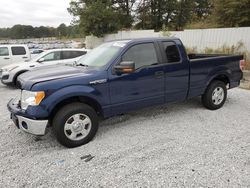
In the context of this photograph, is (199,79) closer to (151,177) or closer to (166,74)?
(166,74)

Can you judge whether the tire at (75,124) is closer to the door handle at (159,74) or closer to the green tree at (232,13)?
the door handle at (159,74)

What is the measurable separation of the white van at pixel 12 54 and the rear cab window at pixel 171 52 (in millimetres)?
8438

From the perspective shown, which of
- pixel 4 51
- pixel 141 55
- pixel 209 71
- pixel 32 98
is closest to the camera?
pixel 32 98

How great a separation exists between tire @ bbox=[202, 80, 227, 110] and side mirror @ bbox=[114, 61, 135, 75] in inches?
91.1

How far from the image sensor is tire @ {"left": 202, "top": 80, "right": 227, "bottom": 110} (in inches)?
212

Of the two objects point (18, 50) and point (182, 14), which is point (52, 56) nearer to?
point (18, 50)

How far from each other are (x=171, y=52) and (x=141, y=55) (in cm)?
74

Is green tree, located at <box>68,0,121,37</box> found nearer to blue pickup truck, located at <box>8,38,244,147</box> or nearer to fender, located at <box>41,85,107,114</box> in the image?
blue pickup truck, located at <box>8,38,244,147</box>

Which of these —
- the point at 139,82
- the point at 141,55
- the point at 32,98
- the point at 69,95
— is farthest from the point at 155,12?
the point at 32,98

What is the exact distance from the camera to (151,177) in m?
2.97

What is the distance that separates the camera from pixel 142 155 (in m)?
3.53

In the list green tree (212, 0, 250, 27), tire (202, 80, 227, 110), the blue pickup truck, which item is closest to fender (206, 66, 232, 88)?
the blue pickup truck

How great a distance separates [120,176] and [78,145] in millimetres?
1121

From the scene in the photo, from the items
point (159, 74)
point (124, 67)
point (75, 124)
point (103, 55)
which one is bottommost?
point (75, 124)
